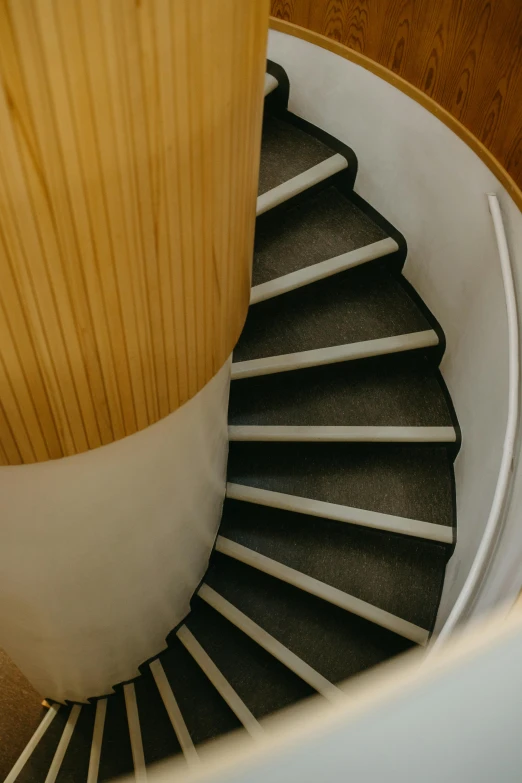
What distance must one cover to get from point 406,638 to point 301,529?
616 mm

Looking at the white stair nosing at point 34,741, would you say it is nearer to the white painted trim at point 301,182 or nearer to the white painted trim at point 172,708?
the white painted trim at point 172,708

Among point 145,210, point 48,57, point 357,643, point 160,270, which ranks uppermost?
point 48,57

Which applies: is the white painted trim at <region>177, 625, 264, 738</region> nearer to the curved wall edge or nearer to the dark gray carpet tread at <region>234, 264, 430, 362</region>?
the dark gray carpet tread at <region>234, 264, 430, 362</region>

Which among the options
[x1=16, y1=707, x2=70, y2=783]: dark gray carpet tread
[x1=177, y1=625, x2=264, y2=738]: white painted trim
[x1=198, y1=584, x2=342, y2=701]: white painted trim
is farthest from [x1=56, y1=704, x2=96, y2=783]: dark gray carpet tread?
[x1=198, y1=584, x2=342, y2=701]: white painted trim

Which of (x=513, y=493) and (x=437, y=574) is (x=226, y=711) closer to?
(x=437, y=574)

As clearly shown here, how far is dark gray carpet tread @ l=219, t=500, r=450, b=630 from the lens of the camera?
9.14 feet

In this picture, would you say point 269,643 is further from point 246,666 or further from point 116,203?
point 116,203

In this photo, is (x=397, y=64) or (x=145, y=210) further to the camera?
(x=397, y=64)

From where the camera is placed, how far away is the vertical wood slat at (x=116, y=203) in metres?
1.01

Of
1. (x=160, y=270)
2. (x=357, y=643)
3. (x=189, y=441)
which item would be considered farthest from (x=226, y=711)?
(x=160, y=270)

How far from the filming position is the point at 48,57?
38.1 inches

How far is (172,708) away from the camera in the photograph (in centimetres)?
313

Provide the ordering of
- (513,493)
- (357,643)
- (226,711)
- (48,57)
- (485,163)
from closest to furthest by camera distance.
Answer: (48,57) → (513,493) → (485,163) → (357,643) → (226,711)

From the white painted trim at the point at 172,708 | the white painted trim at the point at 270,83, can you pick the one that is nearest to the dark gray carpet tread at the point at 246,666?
the white painted trim at the point at 172,708
